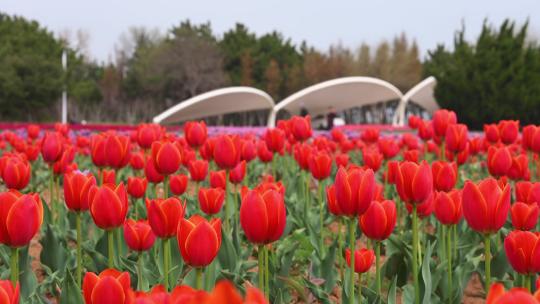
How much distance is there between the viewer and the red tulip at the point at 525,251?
1.59 meters

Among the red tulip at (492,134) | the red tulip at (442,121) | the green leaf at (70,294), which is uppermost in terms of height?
the red tulip at (442,121)

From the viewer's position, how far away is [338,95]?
37656 millimetres

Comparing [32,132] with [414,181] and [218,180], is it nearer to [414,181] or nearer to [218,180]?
[218,180]

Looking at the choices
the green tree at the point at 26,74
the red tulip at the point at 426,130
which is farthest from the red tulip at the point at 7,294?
the green tree at the point at 26,74

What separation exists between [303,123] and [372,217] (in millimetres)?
2141

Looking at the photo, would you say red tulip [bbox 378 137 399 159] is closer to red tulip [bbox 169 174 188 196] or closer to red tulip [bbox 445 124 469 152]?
red tulip [bbox 445 124 469 152]

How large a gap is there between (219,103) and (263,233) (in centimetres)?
3179

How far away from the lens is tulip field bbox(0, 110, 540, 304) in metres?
1.48

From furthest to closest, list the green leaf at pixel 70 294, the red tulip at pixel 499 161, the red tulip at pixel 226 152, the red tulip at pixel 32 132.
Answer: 1. the red tulip at pixel 32 132
2. the red tulip at pixel 499 161
3. the red tulip at pixel 226 152
4. the green leaf at pixel 70 294

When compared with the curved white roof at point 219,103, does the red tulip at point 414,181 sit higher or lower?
lower

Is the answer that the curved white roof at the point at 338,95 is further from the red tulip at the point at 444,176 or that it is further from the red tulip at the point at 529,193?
the red tulip at the point at 529,193

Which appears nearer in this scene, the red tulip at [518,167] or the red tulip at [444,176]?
the red tulip at [444,176]

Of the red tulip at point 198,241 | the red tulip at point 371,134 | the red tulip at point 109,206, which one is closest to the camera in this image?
the red tulip at point 198,241

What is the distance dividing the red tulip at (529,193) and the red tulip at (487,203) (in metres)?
0.51
